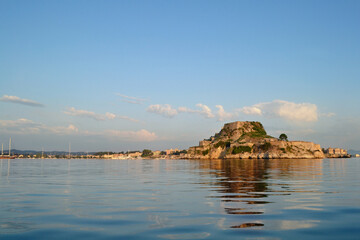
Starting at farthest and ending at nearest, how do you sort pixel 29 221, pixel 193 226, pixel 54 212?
pixel 54 212
pixel 29 221
pixel 193 226

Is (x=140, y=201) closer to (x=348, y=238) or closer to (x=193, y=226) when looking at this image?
(x=193, y=226)

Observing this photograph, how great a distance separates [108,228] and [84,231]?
79 centimetres

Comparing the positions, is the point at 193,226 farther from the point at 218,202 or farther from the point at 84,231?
the point at 218,202

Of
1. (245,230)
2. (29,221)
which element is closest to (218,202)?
(245,230)

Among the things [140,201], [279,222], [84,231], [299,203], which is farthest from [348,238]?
[140,201]

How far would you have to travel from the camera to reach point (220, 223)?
10.5m

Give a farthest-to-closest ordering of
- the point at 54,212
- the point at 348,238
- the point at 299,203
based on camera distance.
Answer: the point at 299,203
the point at 54,212
the point at 348,238

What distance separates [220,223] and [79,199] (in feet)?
32.4

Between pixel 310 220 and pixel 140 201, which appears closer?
pixel 310 220

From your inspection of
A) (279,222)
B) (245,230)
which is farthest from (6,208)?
(279,222)

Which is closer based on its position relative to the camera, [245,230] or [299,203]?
[245,230]

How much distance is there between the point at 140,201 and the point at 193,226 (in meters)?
6.74

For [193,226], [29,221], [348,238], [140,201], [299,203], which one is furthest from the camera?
[140,201]

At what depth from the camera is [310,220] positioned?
11078 mm
